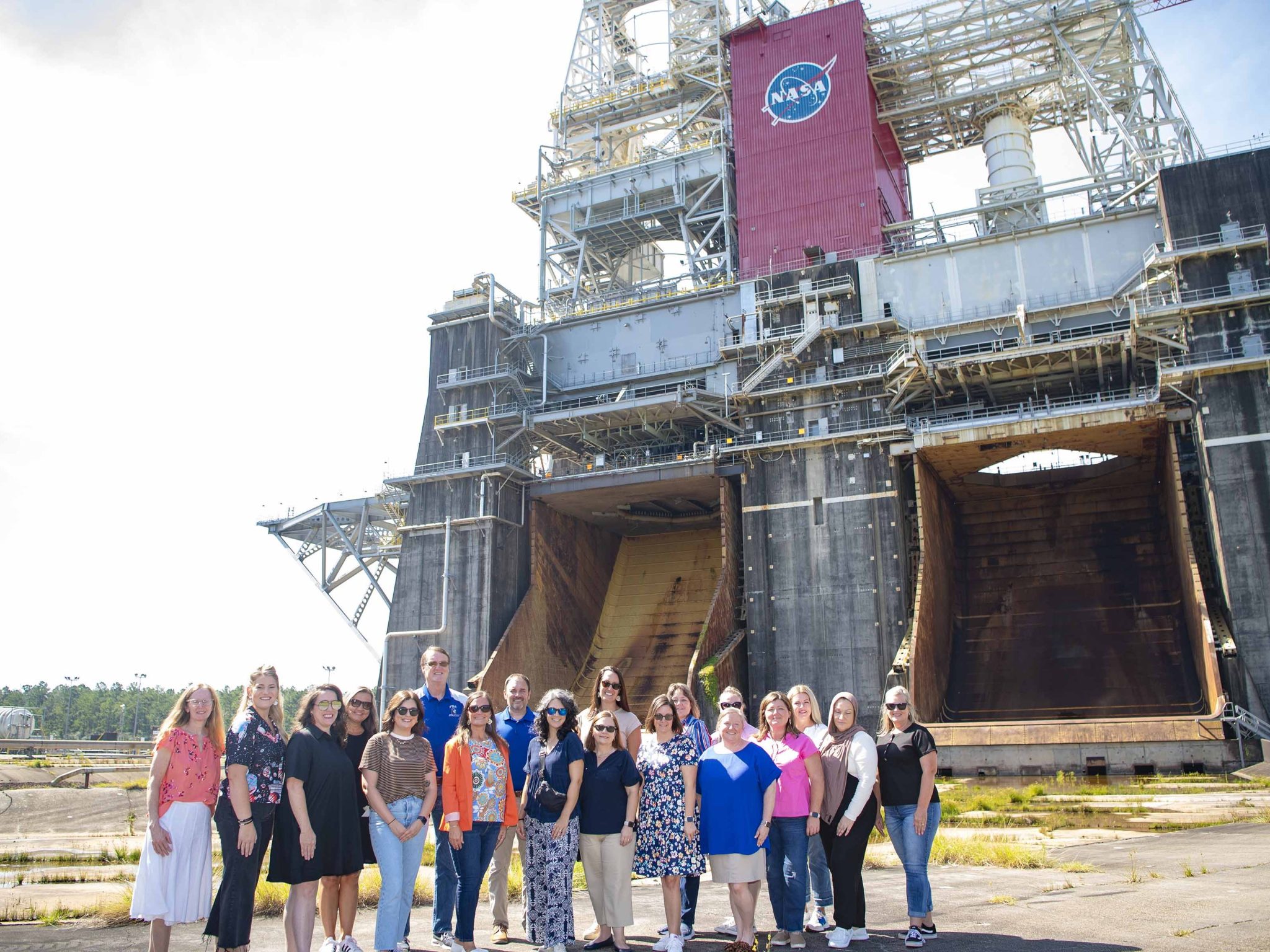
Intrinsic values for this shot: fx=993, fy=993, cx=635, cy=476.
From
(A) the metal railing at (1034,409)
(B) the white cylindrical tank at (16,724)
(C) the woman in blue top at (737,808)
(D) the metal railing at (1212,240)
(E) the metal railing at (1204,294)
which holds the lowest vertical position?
(C) the woman in blue top at (737,808)

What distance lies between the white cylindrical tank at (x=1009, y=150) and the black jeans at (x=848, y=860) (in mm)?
32333

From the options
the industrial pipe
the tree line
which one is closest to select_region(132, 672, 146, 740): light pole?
the tree line

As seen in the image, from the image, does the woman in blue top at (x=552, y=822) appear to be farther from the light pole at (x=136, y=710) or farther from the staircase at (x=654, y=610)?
the light pole at (x=136, y=710)

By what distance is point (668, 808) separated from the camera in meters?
7.86

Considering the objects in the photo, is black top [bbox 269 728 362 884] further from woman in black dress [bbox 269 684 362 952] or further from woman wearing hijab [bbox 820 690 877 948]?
woman wearing hijab [bbox 820 690 877 948]

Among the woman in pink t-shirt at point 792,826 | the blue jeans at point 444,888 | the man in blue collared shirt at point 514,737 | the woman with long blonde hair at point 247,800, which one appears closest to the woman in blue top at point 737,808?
the woman in pink t-shirt at point 792,826

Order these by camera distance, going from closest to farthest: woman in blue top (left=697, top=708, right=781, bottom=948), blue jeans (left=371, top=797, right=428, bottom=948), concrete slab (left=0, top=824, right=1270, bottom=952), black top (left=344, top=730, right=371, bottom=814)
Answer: concrete slab (left=0, top=824, right=1270, bottom=952)
blue jeans (left=371, top=797, right=428, bottom=948)
black top (left=344, top=730, right=371, bottom=814)
woman in blue top (left=697, top=708, right=781, bottom=948)

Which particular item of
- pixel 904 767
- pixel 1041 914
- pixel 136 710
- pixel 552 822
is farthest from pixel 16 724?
pixel 1041 914

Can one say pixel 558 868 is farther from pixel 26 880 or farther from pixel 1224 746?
pixel 1224 746

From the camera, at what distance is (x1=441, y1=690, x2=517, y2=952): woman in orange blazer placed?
7570mm

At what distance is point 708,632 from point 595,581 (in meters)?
10.4

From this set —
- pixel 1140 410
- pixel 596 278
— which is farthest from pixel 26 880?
pixel 596 278

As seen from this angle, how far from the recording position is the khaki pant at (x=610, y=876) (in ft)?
24.6

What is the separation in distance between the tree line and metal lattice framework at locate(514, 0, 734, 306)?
69.8 m
